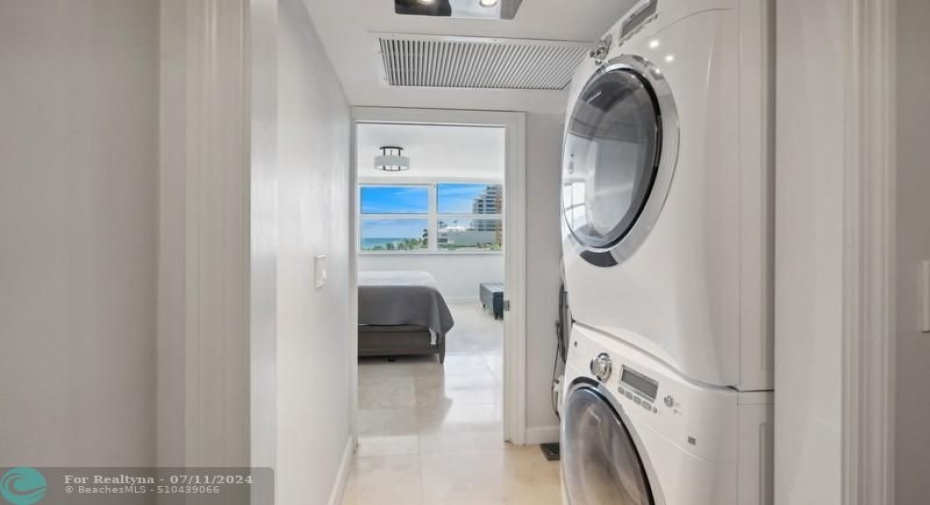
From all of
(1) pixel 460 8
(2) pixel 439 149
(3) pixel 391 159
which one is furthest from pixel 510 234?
(2) pixel 439 149

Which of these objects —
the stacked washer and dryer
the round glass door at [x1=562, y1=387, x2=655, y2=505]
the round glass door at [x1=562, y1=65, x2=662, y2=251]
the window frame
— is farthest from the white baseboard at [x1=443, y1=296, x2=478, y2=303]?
the stacked washer and dryer

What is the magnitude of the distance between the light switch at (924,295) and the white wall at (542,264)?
5.65 feet

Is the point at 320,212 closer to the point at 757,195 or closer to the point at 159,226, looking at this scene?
the point at 159,226

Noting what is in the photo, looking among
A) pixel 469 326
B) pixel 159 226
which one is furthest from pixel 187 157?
pixel 469 326

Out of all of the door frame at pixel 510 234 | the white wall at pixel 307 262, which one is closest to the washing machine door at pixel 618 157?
the white wall at pixel 307 262

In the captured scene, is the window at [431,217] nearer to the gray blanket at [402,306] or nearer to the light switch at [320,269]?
the gray blanket at [402,306]

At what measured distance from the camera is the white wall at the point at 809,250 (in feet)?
2.30

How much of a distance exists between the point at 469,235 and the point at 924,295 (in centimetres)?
700

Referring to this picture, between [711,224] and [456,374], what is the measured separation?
10.4 feet

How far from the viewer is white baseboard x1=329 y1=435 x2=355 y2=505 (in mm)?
1788

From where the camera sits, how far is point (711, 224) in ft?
2.60

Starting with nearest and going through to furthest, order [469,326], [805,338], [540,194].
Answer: [805,338] < [540,194] < [469,326]

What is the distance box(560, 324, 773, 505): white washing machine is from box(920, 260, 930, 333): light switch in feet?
0.94

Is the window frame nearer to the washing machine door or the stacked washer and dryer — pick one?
the washing machine door
